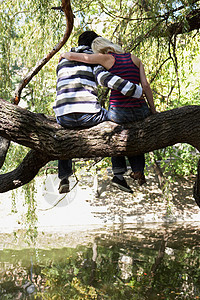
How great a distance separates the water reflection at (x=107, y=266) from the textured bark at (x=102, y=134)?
329cm

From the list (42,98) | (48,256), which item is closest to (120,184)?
(42,98)

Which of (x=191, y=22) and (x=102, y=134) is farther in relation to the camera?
(x=191, y=22)

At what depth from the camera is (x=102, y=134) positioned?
230cm

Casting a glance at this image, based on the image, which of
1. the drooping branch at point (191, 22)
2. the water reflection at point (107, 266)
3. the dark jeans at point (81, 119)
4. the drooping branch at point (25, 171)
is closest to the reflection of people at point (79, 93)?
the dark jeans at point (81, 119)

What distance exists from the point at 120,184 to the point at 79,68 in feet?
2.86

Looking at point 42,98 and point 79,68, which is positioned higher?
point 42,98

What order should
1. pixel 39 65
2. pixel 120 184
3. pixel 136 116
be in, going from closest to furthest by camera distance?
pixel 136 116
pixel 120 184
pixel 39 65

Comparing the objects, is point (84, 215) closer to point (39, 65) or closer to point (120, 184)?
point (39, 65)

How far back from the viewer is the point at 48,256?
7125mm

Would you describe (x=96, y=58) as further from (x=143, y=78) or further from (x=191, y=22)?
(x=191, y=22)

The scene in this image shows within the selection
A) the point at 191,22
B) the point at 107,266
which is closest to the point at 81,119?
the point at 191,22

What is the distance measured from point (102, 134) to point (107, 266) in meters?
4.61

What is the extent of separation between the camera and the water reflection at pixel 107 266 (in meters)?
5.19

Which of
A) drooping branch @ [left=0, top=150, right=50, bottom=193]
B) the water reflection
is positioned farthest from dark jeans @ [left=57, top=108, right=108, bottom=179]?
the water reflection
